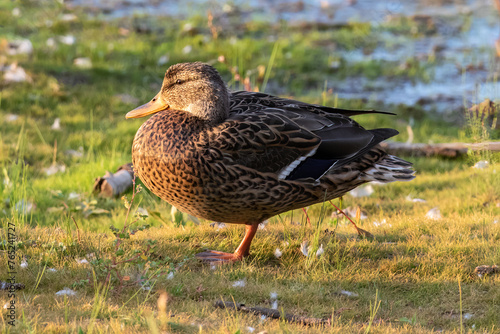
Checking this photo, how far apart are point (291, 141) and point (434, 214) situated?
1915mm

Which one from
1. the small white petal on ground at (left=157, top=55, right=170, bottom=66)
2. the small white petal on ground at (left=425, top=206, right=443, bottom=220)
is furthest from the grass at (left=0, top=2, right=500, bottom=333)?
the small white petal on ground at (left=157, top=55, right=170, bottom=66)

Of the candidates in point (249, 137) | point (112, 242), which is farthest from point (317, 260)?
point (112, 242)

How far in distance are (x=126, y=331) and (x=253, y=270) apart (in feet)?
4.27

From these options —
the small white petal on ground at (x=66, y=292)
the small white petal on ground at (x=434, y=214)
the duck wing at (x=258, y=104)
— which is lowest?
the small white petal on ground at (x=434, y=214)

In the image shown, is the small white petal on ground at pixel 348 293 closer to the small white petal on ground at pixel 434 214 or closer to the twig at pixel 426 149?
the small white petal on ground at pixel 434 214

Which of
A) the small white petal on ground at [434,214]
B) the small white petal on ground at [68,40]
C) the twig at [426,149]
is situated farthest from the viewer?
the small white petal on ground at [68,40]

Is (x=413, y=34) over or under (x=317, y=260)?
over

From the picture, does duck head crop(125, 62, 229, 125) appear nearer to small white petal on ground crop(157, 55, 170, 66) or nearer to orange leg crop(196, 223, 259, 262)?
orange leg crop(196, 223, 259, 262)

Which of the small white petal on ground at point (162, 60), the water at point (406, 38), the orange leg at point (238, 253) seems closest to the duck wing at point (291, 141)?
the orange leg at point (238, 253)

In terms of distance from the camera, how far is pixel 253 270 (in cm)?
430

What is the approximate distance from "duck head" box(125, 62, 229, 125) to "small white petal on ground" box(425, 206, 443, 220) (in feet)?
7.34

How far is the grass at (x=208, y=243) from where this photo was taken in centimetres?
364

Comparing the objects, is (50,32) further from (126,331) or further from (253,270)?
(126,331)

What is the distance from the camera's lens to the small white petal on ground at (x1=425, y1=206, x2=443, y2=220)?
5.47 metres
